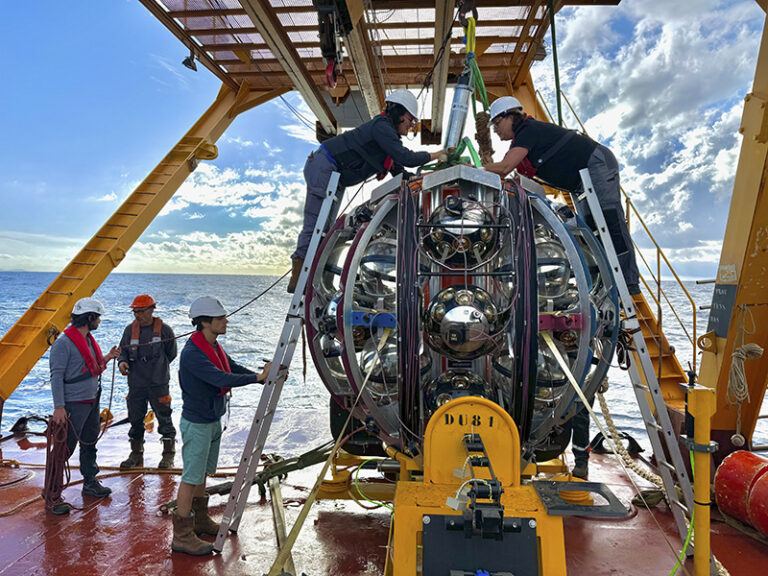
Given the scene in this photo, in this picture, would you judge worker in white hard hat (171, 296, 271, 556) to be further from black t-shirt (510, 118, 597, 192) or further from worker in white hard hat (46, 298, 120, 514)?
black t-shirt (510, 118, 597, 192)

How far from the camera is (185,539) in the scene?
367 cm

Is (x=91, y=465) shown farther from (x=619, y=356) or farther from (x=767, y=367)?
(x=767, y=367)

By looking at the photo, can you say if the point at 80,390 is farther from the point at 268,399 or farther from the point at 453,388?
the point at 453,388

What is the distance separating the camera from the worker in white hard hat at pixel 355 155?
4117 millimetres

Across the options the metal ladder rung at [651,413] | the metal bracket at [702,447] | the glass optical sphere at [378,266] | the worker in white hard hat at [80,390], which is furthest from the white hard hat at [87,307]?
the metal bracket at [702,447]

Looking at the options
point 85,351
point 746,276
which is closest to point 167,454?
point 85,351

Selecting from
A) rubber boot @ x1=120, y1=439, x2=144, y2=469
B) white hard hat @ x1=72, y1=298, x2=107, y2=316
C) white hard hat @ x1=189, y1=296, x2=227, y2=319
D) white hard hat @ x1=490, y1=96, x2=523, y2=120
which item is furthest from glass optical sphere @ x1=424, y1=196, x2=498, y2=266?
rubber boot @ x1=120, y1=439, x2=144, y2=469

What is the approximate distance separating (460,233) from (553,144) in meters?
1.49

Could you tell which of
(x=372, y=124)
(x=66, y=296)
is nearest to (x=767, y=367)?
(x=372, y=124)

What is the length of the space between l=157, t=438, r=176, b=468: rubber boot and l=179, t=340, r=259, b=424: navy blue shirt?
2.18 meters

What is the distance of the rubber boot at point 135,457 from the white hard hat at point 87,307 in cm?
164

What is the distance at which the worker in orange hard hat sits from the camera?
18.7ft

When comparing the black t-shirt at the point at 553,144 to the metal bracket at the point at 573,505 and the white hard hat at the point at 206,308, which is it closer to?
the metal bracket at the point at 573,505

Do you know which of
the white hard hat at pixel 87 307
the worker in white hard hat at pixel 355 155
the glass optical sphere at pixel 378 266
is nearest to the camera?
the glass optical sphere at pixel 378 266
